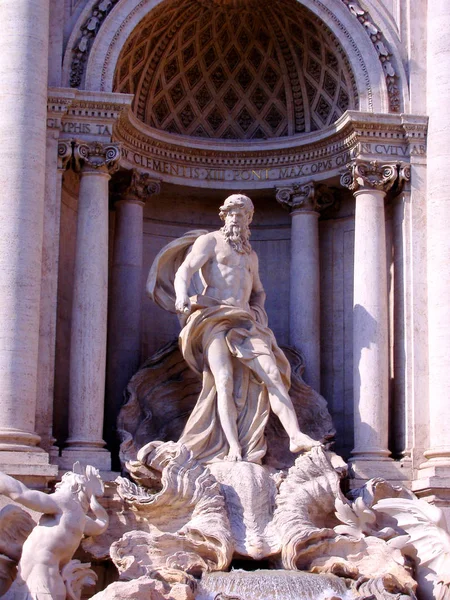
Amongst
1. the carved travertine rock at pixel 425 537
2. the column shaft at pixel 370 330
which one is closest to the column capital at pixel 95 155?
the column shaft at pixel 370 330

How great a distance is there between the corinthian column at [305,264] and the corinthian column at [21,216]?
14.9 ft

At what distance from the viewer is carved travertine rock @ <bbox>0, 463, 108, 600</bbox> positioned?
15734 millimetres

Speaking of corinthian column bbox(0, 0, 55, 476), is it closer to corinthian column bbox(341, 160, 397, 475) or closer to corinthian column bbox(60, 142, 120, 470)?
corinthian column bbox(60, 142, 120, 470)

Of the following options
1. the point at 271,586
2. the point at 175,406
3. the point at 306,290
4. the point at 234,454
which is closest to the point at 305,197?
the point at 306,290

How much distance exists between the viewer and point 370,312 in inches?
794

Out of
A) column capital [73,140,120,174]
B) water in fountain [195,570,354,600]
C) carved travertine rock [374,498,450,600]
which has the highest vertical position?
column capital [73,140,120,174]

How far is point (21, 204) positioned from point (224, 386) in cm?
377

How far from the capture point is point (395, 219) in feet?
68.7

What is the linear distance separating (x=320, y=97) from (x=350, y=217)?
199 cm

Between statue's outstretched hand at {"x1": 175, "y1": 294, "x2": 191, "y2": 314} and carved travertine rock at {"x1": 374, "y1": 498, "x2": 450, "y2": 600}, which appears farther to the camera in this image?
statue's outstretched hand at {"x1": 175, "y1": 294, "x2": 191, "y2": 314}

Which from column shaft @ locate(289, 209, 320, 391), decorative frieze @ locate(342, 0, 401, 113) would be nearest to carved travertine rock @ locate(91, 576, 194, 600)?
column shaft @ locate(289, 209, 320, 391)

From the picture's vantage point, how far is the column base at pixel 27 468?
17.7 meters

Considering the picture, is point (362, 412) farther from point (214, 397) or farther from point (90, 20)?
point (90, 20)

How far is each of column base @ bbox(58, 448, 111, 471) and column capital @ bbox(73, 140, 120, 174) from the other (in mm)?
4100
